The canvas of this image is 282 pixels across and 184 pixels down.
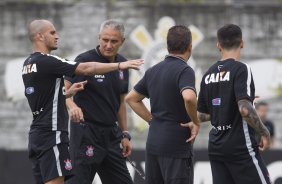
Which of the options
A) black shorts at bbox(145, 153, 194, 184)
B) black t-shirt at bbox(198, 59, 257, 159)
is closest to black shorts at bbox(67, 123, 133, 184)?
black shorts at bbox(145, 153, 194, 184)

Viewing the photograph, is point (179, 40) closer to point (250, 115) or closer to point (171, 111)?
point (171, 111)

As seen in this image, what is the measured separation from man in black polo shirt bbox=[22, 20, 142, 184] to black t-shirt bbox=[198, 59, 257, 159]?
1.15m

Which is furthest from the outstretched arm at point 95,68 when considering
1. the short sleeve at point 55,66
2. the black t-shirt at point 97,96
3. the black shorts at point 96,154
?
the black shorts at point 96,154

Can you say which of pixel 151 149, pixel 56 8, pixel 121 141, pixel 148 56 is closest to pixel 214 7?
pixel 148 56

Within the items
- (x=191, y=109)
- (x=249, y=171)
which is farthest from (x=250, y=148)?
(x=191, y=109)

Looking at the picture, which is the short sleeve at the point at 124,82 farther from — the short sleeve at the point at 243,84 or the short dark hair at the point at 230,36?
the short sleeve at the point at 243,84

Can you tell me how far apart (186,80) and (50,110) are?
1.56m

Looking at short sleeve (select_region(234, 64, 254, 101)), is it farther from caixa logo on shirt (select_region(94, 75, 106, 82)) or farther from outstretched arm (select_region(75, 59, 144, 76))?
caixa logo on shirt (select_region(94, 75, 106, 82))

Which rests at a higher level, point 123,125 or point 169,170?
point 123,125

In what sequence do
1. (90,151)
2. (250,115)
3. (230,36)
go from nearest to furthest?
(250,115) → (230,36) → (90,151)

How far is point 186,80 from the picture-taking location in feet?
28.8

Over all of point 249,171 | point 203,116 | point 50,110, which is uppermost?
point 50,110

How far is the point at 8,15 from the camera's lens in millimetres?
17422

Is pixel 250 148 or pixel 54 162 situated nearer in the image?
pixel 250 148
